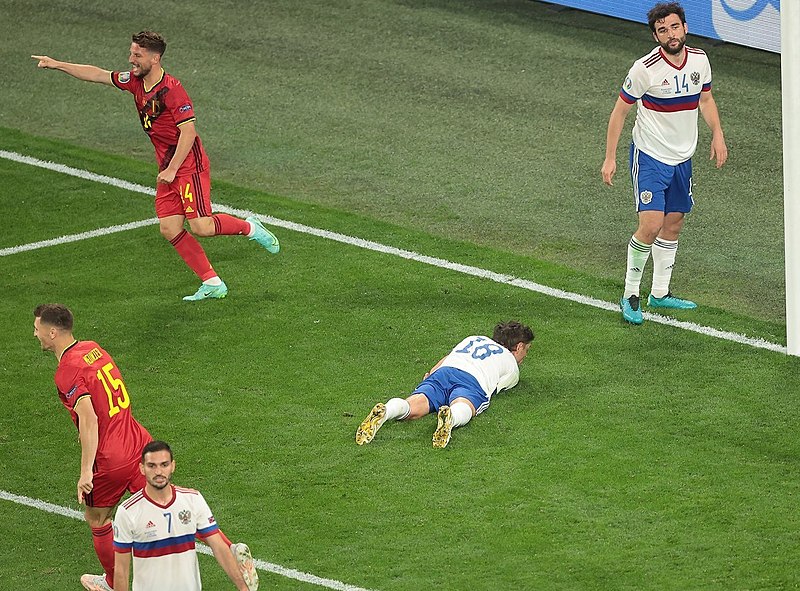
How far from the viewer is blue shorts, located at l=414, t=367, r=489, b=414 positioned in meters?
10.1

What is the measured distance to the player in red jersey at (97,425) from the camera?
7.84m

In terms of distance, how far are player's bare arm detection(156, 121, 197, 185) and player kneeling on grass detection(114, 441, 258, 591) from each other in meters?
4.80

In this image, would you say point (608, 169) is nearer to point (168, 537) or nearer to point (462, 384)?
point (462, 384)

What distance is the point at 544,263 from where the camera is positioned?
12.8 metres

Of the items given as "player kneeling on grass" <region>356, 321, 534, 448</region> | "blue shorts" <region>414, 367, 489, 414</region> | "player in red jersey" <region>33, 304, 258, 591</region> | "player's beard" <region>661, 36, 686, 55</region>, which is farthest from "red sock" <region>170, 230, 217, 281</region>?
"player's beard" <region>661, 36, 686, 55</region>

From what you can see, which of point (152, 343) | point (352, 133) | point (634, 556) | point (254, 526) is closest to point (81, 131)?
point (352, 133)

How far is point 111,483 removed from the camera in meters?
8.13

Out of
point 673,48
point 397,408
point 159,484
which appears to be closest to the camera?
point 159,484

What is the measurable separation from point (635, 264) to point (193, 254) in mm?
3509

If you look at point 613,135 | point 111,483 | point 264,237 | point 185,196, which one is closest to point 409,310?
point 264,237

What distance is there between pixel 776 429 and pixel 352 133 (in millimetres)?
7155

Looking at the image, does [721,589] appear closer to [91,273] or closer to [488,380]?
[488,380]

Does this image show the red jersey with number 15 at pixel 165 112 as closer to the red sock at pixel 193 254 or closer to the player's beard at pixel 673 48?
the red sock at pixel 193 254

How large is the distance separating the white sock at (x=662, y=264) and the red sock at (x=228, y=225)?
3348 mm
